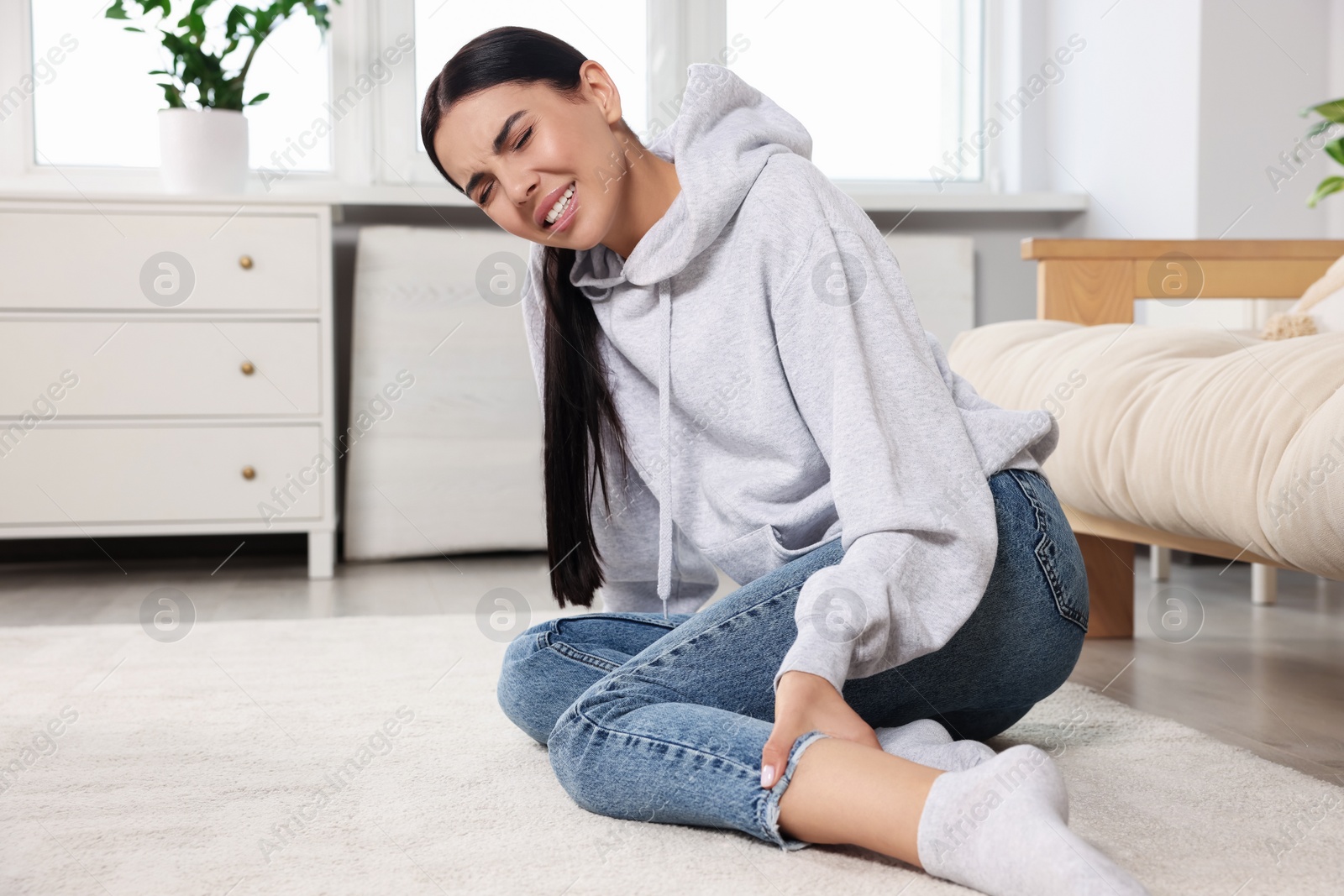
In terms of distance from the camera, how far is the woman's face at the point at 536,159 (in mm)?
879

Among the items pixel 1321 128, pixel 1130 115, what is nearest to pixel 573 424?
pixel 1321 128

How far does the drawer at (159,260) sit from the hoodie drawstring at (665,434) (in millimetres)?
1394

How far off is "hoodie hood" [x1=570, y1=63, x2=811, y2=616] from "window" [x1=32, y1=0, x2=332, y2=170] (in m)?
1.83

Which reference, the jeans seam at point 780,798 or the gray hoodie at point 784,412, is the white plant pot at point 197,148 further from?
A: the jeans seam at point 780,798

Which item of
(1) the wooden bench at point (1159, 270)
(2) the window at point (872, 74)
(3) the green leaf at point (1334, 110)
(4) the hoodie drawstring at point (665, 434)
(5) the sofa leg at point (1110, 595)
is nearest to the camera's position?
(4) the hoodie drawstring at point (665, 434)

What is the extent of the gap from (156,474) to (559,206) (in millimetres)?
1491

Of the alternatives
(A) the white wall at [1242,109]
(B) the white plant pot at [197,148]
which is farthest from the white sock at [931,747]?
(B) the white plant pot at [197,148]

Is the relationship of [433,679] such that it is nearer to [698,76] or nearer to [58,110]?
[698,76]

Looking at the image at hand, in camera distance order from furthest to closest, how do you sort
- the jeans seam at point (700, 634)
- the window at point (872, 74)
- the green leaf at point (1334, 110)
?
the window at point (872, 74) < the green leaf at point (1334, 110) < the jeans seam at point (700, 634)

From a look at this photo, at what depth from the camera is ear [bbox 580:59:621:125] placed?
925 mm

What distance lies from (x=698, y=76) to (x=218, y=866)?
2.21ft

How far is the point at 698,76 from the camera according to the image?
942mm

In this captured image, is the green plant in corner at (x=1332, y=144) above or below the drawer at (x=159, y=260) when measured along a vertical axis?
above

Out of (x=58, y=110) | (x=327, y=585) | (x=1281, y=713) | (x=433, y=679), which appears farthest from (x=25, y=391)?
(x=1281, y=713)
